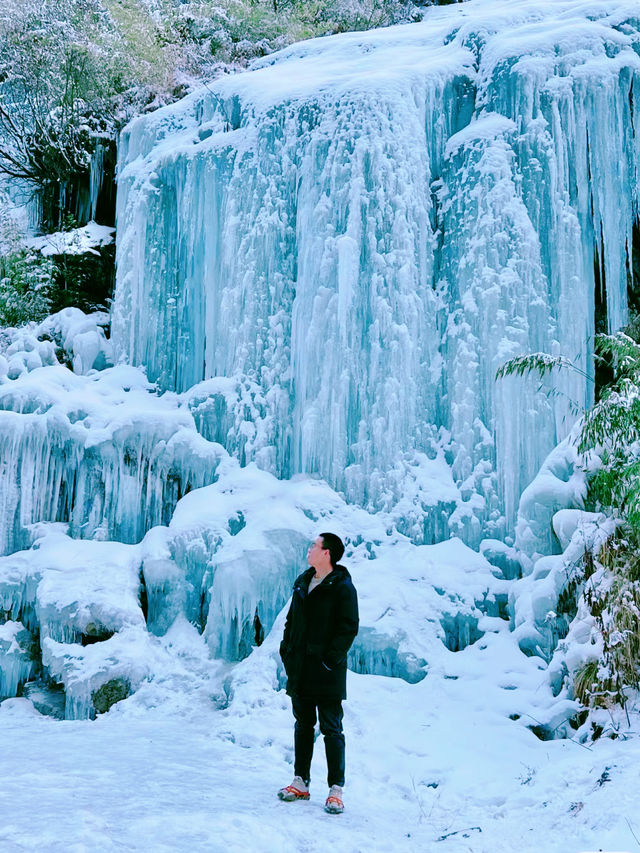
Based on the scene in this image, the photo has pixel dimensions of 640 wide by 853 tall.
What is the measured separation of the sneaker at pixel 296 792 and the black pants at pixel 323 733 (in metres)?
0.02

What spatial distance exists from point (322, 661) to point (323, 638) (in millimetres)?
99

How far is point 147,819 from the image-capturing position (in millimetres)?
3031

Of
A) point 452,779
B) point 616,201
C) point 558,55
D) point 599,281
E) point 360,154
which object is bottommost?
point 452,779

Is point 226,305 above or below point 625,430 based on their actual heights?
above

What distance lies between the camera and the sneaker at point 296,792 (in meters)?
3.43

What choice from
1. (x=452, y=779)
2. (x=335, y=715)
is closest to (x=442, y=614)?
(x=452, y=779)

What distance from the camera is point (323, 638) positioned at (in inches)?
132

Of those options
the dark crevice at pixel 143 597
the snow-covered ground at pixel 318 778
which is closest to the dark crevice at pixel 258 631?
the snow-covered ground at pixel 318 778

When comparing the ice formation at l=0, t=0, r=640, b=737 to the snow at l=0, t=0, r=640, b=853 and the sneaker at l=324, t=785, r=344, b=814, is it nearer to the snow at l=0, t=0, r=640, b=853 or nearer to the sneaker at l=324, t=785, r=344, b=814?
the snow at l=0, t=0, r=640, b=853

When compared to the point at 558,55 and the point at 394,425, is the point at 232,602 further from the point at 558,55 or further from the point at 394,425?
the point at 558,55

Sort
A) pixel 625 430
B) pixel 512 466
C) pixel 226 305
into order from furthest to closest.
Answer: pixel 226 305 → pixel 512 466 → pixel 625 430

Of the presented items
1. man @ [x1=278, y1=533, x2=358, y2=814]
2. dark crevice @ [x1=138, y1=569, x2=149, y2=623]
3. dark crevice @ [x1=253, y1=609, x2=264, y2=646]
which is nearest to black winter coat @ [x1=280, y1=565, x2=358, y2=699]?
man @ [x1=278, y1=533, x2=358, y2=814]

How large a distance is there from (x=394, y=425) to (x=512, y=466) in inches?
44.2

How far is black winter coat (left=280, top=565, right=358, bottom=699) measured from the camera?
10.9 feet
